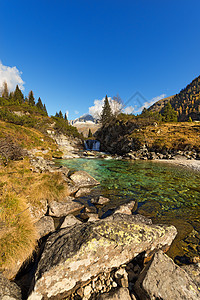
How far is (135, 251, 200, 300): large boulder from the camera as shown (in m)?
2.68

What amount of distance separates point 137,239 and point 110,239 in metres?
1.02

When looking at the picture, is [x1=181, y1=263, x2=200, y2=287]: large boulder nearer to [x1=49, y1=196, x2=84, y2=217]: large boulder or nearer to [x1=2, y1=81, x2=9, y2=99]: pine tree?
[x1=49, y1=196, x2=84, y2=217]: large boulder

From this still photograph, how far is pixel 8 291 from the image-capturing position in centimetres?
274

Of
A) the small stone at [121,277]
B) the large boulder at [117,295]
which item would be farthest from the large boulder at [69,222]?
the large boulder at [117,295]

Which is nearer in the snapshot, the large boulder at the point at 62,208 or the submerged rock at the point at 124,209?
the large boulder at the point at 62,208

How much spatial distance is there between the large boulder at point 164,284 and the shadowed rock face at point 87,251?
2.65 ft

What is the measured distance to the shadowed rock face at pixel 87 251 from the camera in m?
2.90

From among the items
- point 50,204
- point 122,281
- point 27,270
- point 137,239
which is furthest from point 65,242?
point 50,204

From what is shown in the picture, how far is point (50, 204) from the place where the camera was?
23.4 ft

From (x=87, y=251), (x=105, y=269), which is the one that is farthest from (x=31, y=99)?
(x=105, y=269)

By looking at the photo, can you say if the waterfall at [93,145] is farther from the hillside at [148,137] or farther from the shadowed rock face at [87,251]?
the shadowed rock face at [87,251]

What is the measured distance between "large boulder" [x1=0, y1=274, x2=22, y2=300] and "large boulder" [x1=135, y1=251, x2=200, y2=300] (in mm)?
3041

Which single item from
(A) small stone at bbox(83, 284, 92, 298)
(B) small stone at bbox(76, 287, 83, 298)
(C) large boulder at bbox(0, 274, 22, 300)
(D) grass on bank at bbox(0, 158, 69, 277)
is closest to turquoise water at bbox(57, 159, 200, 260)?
(A) small stone at bbox(83, 284, 92, 298)

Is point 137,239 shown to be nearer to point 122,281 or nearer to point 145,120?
point 122,281
